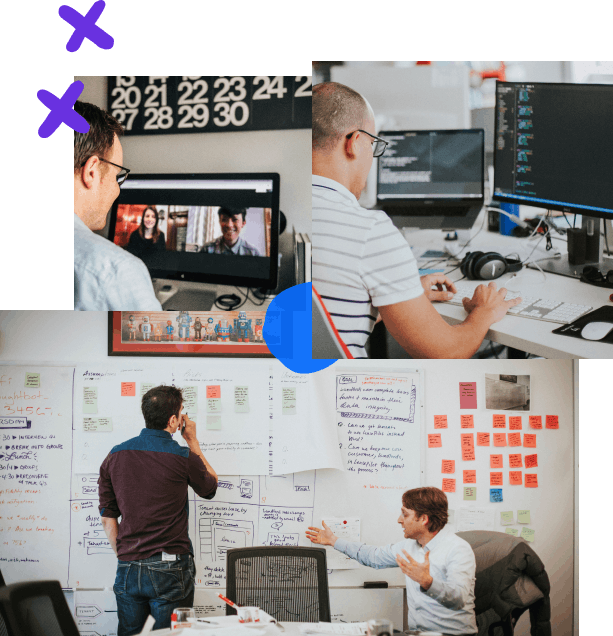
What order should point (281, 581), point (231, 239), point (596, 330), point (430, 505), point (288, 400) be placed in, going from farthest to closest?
point (288, 400) < point (430, 505) < point (231, 239) < point (281, 581) < point (596, 330)

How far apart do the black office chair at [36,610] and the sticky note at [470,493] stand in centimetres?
194

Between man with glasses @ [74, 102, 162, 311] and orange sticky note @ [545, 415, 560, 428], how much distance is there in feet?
6.88

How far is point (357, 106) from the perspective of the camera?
290 cm

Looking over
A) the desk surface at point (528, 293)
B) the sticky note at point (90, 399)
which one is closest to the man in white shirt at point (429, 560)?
the desk surface at point (528, 293)

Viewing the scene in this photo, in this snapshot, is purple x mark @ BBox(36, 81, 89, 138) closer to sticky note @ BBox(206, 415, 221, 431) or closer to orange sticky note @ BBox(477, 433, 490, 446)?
sticky note @ BBox(206, 415, 221, 431)

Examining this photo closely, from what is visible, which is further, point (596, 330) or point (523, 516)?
point (523, 516)

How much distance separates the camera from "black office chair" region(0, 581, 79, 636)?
2.59 m

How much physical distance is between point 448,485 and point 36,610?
1987 millimetres

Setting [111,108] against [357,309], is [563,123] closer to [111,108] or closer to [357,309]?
[357,309]

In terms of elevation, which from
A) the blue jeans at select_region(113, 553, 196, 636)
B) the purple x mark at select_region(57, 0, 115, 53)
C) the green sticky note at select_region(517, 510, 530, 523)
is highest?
the purple x mark at select_region(57, 0, 115, 53)

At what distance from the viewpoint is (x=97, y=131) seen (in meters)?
3.07

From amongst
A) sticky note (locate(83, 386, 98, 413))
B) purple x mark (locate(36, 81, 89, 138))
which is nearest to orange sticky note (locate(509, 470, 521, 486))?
sticky note (locate(83, 386, 98, 413))

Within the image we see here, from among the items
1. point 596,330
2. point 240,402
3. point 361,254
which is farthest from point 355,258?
point 596,330

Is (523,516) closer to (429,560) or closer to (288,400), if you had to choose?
(429,560)
